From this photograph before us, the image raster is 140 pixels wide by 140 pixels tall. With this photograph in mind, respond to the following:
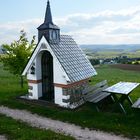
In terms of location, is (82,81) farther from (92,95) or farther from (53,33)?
(53,33)

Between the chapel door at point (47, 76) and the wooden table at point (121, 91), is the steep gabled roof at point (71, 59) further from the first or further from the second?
the wooden table at point (121, 91)

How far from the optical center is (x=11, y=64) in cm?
1869

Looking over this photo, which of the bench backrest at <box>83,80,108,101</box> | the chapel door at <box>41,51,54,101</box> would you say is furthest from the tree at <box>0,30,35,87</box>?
the bench backrest at <box>83,80,108,101</box>

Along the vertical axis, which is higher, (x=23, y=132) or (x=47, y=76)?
(x=47, y=76)

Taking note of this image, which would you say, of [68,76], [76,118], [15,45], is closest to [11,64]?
[15,45]

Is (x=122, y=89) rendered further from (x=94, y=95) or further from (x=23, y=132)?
(x=23, y=132)

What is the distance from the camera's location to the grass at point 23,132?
9.35m

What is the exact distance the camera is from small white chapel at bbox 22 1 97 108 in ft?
45.4

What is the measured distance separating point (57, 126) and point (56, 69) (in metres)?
3.92

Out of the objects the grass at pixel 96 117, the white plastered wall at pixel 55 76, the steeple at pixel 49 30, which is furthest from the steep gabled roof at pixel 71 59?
the grass at pixel 96 117

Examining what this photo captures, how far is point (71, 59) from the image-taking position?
14.8 meters

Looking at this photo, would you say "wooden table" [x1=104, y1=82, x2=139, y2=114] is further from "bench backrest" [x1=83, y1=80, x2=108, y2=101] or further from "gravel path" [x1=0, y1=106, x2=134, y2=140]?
"gravel path" [x1=0, y1=106, x2=134, y2=140]

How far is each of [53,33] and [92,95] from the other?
4.37 metres

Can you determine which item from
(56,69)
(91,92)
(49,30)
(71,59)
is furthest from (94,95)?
(49,30)
